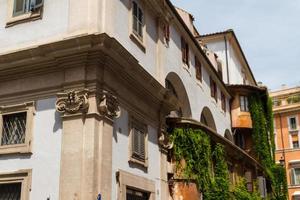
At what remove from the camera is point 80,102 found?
1375 centimetres

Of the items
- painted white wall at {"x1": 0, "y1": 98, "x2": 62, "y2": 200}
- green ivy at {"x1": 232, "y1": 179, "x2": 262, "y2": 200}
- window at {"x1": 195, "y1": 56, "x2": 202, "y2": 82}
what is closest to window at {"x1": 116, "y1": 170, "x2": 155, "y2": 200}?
painted white wall at {"x1": 0, "y1": 98, "x2": 62, "y2": 200}

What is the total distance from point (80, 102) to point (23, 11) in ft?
14.1

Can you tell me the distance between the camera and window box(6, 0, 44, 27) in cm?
1562

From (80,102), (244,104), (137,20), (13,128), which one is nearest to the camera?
(80,102)

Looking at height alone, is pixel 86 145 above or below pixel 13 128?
below

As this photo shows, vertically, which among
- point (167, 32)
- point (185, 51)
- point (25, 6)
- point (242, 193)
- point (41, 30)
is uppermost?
point (185, 51)

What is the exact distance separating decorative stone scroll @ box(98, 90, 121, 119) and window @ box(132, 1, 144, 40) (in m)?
3.44

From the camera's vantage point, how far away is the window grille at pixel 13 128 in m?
14.8

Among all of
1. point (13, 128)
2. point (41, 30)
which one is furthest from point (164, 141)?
point (41, 30)

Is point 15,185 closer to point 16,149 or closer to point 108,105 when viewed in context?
point 16,149

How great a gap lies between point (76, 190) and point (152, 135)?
516 cm

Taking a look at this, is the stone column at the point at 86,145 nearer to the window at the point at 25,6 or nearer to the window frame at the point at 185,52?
the window at the point at 25,6

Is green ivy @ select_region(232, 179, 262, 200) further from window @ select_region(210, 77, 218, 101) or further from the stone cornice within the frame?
the stone cornice

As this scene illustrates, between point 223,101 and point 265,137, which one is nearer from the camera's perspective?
point 223,101
